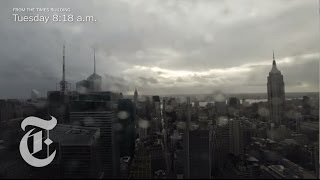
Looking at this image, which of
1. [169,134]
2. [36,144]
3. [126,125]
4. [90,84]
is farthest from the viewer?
[126,125]

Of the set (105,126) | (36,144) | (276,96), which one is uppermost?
(276,96)

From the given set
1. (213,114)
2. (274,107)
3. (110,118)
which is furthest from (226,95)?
(110,118)

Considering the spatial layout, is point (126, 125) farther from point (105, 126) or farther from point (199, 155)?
point (199, 155)

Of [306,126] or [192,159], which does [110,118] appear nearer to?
[192,159]

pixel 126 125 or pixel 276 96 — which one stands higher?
pixel 276 96

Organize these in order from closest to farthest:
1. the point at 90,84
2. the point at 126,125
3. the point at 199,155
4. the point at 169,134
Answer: the point at 199,155 < the point at 90,84 < the point at 169,134 < the point at 126,125

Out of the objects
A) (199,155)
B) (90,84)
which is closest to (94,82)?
(90,84)

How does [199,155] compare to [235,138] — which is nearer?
[199,155]

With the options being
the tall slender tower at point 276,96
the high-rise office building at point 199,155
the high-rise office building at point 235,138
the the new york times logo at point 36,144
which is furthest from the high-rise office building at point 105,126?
the tall slender tower at point 276,96
